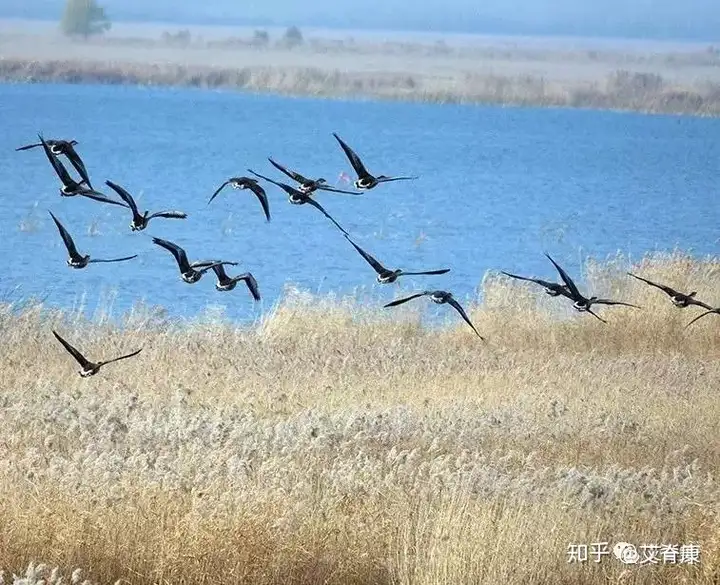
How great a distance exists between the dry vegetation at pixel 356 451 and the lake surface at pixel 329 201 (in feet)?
6.95

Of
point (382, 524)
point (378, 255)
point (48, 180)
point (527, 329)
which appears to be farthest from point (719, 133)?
point (382, 524)

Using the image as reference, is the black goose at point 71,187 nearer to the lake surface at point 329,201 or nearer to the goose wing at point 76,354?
the goose wing at point 76,354

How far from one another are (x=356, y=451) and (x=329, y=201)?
42.1m

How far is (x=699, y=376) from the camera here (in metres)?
13.4

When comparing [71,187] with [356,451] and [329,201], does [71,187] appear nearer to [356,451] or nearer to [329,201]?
[356,451]

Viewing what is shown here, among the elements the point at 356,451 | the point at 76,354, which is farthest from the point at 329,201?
the point at 76,354

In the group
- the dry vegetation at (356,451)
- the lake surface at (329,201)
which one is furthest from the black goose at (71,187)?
the lake surface at (329,201)

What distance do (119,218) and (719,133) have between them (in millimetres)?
78362

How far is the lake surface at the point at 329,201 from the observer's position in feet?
94.7

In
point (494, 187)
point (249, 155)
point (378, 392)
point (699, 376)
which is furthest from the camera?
point (249, 155)

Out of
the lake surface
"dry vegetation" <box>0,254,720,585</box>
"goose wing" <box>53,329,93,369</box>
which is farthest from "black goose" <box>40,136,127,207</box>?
the lake surface

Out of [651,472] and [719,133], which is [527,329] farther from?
[719,133]

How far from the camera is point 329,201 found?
51781 mm

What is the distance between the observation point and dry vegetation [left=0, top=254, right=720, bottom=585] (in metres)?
7.70
